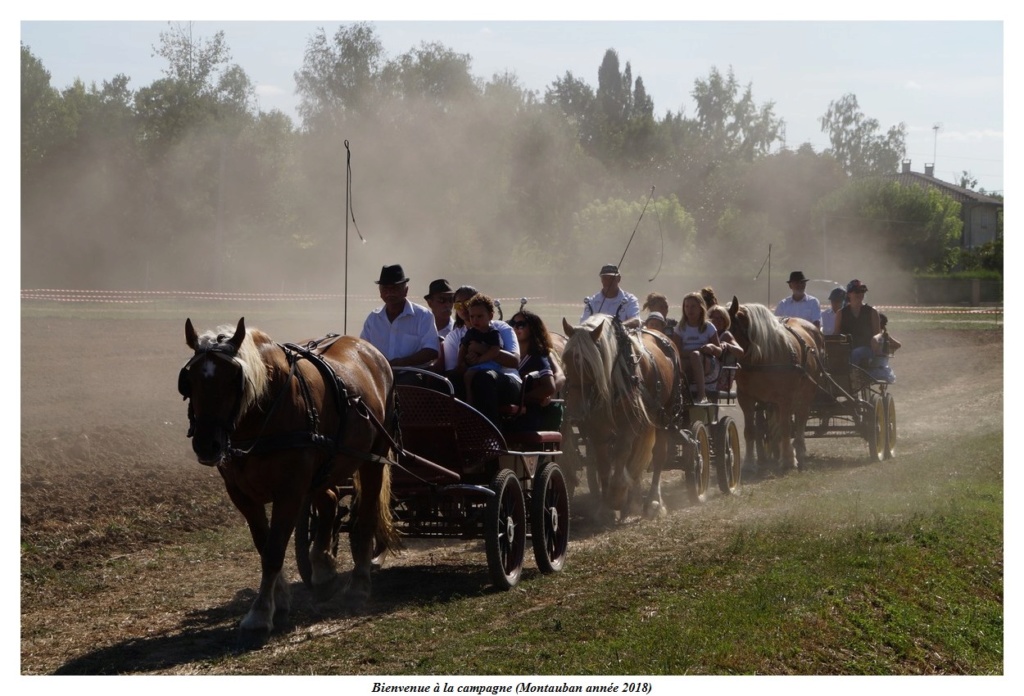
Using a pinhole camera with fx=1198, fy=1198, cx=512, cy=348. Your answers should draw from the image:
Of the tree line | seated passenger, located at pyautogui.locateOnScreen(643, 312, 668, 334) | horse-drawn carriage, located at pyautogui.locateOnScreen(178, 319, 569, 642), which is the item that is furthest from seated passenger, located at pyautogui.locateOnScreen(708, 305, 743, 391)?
the tree line

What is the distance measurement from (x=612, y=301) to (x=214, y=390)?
21.7ft

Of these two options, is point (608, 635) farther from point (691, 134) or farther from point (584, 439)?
point (691, 134)

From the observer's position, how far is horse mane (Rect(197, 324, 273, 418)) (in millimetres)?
6074

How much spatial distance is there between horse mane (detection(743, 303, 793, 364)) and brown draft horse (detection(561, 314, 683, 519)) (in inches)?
98.1

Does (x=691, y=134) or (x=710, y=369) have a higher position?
(x=691, y=134)

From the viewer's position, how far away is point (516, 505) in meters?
8.00

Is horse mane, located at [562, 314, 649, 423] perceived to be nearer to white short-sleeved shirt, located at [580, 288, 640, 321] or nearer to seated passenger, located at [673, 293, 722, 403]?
white short-sleeved shirt, located at [580, 288, 640, 321]

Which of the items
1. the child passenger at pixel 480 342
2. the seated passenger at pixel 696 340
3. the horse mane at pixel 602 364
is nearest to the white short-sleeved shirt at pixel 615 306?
the seated passenger at pixel 696 340

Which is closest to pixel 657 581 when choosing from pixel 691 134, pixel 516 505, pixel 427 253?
pixel 516 505

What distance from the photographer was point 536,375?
27.7ft

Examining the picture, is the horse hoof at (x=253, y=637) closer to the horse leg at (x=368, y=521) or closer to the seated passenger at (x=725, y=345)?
the horse leg at (x=368, y=521)

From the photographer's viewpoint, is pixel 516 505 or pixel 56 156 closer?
pixel 516 505

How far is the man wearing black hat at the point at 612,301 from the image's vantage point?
465 inches

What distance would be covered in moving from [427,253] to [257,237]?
5853 mm
